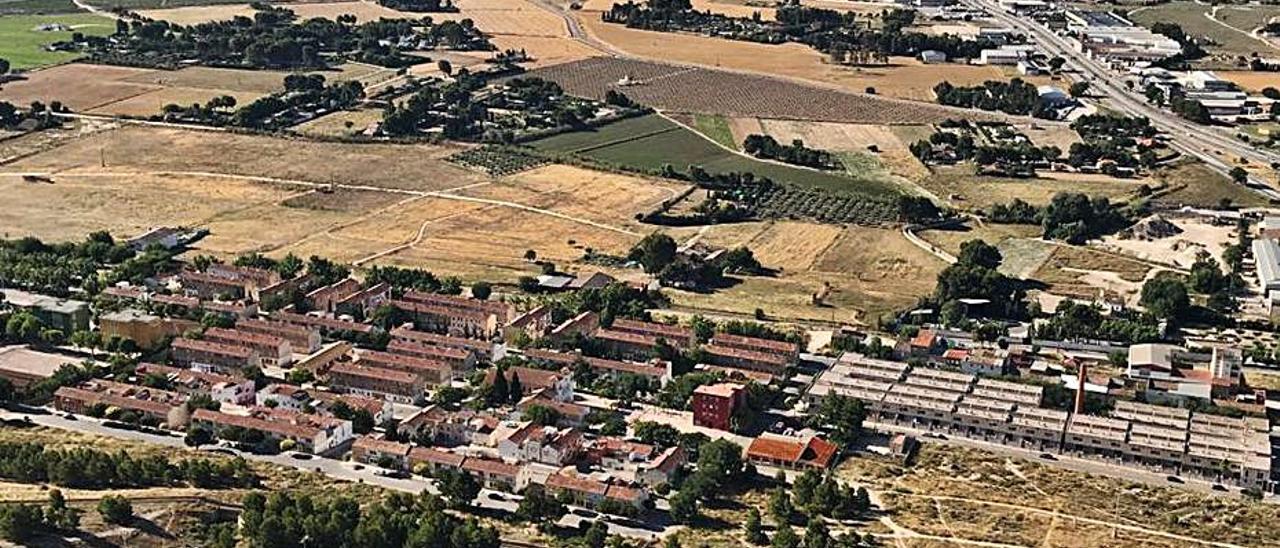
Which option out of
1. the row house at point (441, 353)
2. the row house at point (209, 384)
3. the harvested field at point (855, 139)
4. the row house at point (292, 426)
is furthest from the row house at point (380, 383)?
the harvested field at point (855, 139)

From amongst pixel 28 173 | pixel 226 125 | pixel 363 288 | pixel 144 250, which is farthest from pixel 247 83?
pixel 363 288

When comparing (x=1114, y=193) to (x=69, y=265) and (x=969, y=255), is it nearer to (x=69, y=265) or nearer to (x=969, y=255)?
(x=969, y=255)

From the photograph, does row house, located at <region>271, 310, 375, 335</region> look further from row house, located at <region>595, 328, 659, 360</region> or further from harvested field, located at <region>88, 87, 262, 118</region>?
harvested field, located at <region>88, 87, 262, 118</region>

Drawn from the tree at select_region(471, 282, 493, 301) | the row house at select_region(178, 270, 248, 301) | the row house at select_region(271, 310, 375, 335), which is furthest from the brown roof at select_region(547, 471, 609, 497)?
the row house at select_region(178, 270, 248, 301)

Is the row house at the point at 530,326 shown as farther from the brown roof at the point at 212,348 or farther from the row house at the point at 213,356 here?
the brown roof at the point at 212,348

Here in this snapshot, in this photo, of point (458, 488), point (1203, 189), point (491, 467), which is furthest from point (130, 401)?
point (1203, 189)

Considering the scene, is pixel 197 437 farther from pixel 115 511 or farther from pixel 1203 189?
pixel 1203 189
